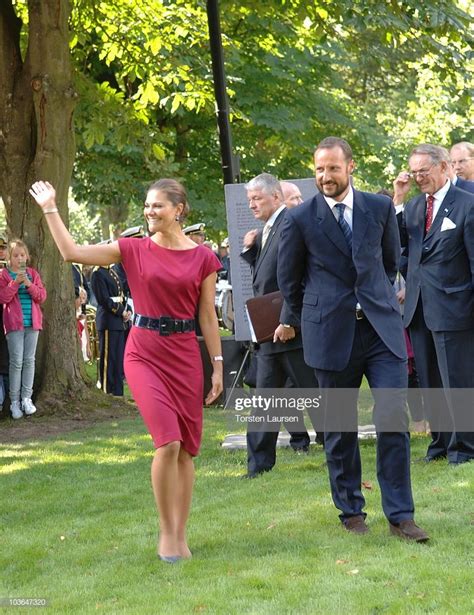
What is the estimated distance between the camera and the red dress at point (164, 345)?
720 cm

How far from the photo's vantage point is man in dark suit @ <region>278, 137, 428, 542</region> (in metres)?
7.23

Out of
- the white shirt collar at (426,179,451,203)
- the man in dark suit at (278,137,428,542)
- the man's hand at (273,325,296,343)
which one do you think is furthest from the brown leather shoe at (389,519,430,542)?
the white shirt collar at (426,179,451,203)

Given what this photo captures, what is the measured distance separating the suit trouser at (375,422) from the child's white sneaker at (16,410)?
25.8ft

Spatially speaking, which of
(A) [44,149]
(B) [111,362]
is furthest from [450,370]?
(B) [111,362]

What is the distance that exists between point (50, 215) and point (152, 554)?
2.14 metres

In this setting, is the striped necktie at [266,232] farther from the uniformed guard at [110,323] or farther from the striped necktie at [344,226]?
the uniformed guard at [110,323]

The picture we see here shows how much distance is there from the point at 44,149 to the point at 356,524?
8964 millimetres

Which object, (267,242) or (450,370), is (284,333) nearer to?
(267,242)

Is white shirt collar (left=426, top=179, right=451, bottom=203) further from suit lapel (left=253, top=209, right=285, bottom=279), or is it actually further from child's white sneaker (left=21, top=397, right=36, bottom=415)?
child's white sneaker (left=21, top=397, right=36, bottom=415)

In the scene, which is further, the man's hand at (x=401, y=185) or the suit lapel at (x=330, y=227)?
the man's hand at (x=401, y=185)

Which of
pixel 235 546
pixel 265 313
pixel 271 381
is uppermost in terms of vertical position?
pixel 265 313

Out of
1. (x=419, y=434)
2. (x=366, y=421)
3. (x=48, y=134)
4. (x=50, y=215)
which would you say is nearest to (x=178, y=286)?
(x=50, y=215)

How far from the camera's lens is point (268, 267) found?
33.7ft

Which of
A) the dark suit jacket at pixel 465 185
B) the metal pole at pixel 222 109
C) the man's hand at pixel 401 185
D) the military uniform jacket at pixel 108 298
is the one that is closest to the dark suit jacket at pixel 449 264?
the man's hand at pixel 401 185
